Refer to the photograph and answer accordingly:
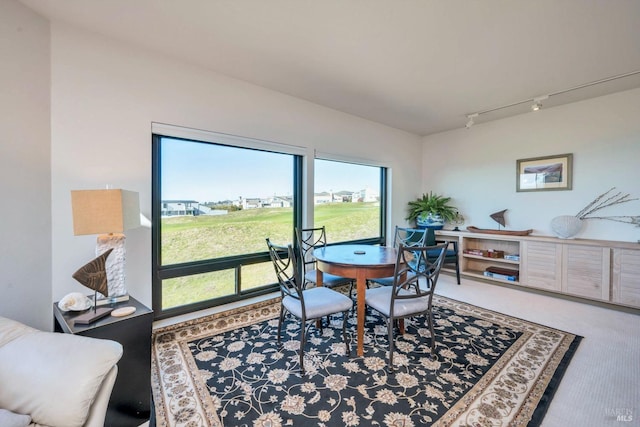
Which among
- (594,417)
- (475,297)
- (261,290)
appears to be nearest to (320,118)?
(261,290)

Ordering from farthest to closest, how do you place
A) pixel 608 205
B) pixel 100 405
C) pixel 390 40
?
pixel 608 205
pixel 390 40
pixel 100 405

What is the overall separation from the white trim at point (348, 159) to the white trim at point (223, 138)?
293 mm

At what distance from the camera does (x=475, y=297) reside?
3500 millimetres

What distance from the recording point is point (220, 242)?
2938 millimetres

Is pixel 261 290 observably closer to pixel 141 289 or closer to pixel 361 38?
pixel 141 289

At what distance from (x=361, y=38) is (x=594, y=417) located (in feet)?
10.3

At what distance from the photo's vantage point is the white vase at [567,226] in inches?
136

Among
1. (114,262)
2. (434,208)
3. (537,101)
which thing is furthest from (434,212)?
(114,262)

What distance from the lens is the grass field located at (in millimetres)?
2621

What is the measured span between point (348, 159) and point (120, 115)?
287cm

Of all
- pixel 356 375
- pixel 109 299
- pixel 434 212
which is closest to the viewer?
pixel 109 299

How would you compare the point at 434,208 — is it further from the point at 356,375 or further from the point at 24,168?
the point at 24,168

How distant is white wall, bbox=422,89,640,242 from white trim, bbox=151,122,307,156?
3.17m

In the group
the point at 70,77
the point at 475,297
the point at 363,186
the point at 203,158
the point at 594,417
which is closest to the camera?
the point at 594,417
